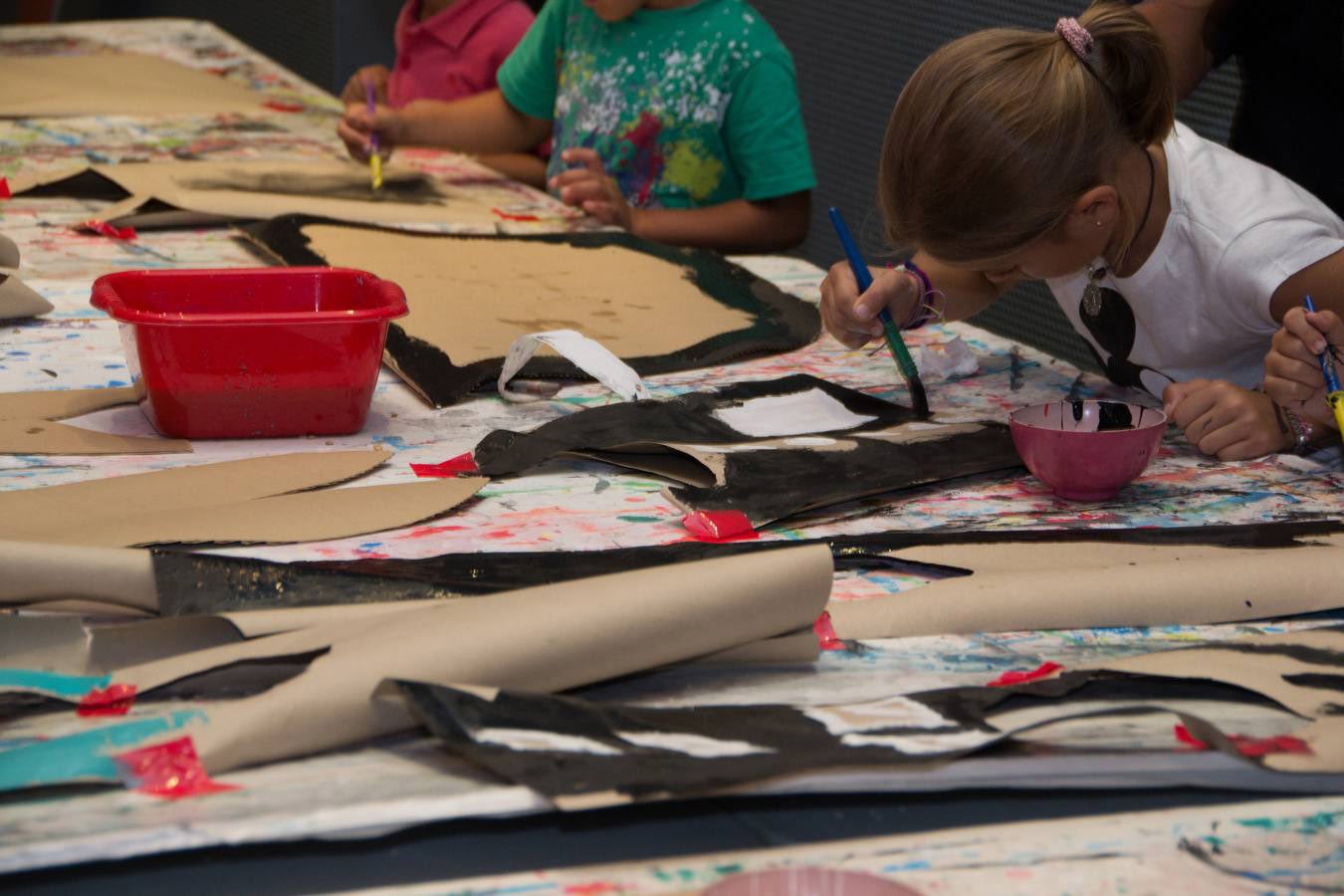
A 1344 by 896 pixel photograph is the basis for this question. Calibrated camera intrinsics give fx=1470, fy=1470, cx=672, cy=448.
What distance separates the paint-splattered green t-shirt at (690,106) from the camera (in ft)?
6.71

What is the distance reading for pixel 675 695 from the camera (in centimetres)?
72

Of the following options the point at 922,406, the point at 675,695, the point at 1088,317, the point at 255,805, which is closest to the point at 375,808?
the point at 255,805

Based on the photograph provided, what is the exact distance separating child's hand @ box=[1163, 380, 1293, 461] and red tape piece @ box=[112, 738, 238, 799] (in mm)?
826

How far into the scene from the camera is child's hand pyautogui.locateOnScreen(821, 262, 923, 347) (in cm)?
134

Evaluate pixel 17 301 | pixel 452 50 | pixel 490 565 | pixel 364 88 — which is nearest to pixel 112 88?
pixel 364 88

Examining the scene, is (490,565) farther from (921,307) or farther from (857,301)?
(921,307)

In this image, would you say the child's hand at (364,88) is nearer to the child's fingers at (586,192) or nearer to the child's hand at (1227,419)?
the child's fingers at (586,192)

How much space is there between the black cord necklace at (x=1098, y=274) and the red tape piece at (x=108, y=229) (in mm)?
1061

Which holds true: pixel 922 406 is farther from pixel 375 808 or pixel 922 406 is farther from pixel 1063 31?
pixel 375 808

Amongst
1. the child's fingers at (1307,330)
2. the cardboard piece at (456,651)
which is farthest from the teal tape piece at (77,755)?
the child's fingers at (1307,330)

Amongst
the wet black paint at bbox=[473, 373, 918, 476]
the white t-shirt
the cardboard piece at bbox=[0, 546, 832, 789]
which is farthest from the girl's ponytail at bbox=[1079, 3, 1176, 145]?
the cardboard piece at bbox=[0, 546, 832, 789]

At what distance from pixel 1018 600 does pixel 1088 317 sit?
2.26ft

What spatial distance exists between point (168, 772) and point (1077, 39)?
3.05ft

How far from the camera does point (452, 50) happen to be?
8.94 ft
